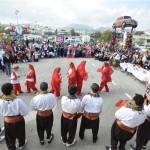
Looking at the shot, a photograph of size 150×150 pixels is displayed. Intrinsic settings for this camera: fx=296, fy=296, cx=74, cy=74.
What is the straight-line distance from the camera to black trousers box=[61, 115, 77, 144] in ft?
23.2

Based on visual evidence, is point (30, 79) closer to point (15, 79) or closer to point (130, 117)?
point (15, 79)

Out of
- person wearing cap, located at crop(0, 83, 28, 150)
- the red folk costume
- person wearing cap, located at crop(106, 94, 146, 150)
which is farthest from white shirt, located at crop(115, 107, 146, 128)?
the red folk costume

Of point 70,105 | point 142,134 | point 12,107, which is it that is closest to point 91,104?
point 70,105

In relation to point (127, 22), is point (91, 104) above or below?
below

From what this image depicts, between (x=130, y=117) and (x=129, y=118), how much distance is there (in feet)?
0.11

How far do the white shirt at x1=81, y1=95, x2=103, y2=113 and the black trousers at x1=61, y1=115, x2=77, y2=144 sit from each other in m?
0.40

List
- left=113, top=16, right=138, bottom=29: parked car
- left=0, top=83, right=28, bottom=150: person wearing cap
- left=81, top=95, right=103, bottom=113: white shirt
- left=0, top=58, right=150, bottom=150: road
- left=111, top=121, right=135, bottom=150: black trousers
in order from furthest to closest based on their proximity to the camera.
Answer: left=113, top=16, right=138, bottom=29: parked car → left=0, top=58, right=150, bottom=150: road → left=81, top=95, right=103, bottom=113: white shirt → left=111, top=121, right=135, bottom=150: black trousers → left=0, top=83, right=28, bottom=150: person wearing cap

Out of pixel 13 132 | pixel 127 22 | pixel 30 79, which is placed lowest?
pixel 30 79

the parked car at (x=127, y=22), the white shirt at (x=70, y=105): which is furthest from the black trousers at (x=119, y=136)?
the parked car at (x=127, y=22)

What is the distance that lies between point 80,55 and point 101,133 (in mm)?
25779

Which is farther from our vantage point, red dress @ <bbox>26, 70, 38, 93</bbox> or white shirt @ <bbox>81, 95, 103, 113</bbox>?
red dress @ <bbox>26, 70, 38, 93</bbox>

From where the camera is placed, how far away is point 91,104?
705 cm

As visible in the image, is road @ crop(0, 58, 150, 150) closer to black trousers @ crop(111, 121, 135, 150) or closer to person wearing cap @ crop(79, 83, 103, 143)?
person wearing cap @ crop(79, 83, 103, 143)

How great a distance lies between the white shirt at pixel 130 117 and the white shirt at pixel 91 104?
963 mm
